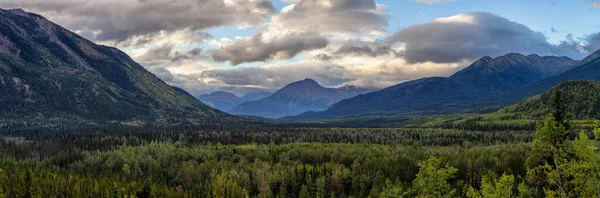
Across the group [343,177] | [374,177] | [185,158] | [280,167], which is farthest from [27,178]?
[374,177]

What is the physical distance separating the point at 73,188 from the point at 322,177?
73.4m

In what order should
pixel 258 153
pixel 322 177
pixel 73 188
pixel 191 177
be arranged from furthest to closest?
pixel 258 153
pixel 191 177
pixel 322 177
pixel 73 188

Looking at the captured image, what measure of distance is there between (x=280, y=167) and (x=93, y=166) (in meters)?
75.4

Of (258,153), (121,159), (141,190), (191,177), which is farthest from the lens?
(258,153)

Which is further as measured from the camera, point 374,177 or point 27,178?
point 374,177

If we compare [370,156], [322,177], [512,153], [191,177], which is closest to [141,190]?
[191,177]

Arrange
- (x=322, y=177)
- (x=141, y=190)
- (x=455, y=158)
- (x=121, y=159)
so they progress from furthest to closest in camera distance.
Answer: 1. (x=121, y=159)
2. (x=455, y=158)
3. (x=322, y=177)
4. (x=141, y=190)

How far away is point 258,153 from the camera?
184250mm

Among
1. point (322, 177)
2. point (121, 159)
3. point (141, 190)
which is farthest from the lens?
point (121, 159)

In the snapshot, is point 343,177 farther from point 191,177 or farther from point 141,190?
point 141,190

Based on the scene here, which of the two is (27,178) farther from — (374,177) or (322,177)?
(374,177)

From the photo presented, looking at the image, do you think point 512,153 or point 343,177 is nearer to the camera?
point 343,177

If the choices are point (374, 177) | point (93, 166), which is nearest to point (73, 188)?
point (93, 166)

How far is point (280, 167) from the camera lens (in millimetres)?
155375
